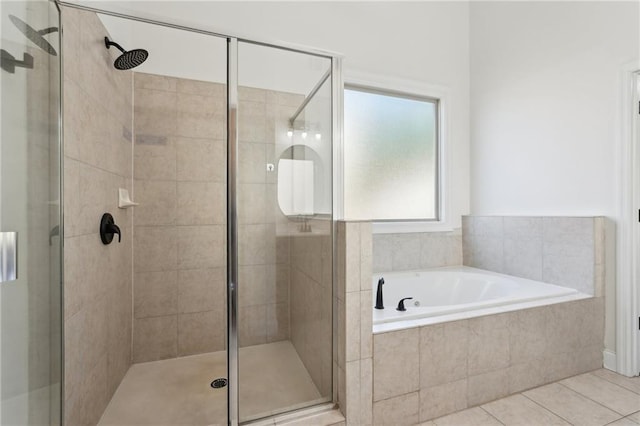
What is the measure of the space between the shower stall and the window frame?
1.20 metres

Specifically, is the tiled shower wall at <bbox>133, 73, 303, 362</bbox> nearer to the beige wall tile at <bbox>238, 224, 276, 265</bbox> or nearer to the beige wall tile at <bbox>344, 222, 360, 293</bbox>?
the beige wall tile at <bbox>238, 224, 276, 265</bbox>

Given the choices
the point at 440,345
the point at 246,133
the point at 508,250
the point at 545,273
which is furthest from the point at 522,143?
the point at 246,133

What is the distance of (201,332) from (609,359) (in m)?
2.77

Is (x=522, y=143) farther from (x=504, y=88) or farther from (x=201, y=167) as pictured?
(x=201, y=167)

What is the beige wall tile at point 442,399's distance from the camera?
1.47 meters

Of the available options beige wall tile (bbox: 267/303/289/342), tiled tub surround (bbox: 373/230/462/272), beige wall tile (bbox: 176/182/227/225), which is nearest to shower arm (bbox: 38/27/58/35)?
beige wall tile (bbox: 176/182/227/225)

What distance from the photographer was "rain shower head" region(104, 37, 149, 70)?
1.59 metres

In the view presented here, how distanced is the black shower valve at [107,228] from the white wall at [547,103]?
2.95 m

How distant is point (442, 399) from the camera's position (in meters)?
1.51

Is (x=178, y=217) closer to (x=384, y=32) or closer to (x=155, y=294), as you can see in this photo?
(x=155, y=294)

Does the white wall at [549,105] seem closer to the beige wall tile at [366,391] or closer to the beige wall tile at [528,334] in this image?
the beige wall tile at [528,334]

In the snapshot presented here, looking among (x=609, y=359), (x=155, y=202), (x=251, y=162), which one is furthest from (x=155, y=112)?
(x=609, y=359)

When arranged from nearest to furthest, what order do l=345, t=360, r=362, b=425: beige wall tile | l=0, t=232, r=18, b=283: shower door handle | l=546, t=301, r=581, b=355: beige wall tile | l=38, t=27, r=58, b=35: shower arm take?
l=0, t=232, r=18, b=283: shower door handle
l=38, t=27, r=58, b=35: shower arm
l=345, t=360, r=362, b=425: beige wall tile
l=546, t=301, r=581, b=355: beige wall tile

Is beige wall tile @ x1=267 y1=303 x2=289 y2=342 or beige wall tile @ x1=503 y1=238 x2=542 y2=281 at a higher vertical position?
beige wall tile @ x1=503 y1=238 x2=542 y2=281
